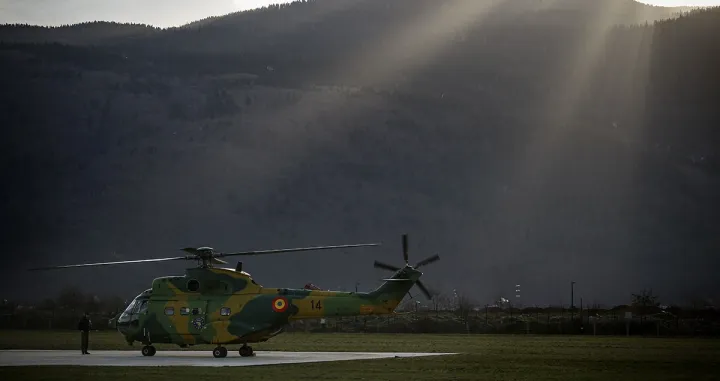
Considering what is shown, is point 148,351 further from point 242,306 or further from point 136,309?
point 242,306

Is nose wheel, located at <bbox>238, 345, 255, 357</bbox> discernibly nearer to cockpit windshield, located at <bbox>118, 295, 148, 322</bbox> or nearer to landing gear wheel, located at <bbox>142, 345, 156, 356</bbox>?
landing gear wheel, located at <bbox>142, 345, 156, 356</bbox>

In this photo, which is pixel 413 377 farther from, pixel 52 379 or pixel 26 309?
pixel 26 309

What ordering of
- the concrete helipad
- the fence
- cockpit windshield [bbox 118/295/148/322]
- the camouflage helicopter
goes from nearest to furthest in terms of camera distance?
the concrete helipad, the camouflage helicopter, cockpit windshield [bbox 118/295/148/322], the fence

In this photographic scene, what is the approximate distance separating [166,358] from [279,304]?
21.9 feet

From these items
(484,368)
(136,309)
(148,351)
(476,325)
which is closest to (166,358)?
(148,351)

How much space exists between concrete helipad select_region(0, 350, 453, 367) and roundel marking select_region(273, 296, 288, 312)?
2.39 m

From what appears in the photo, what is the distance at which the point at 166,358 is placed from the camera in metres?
54.2

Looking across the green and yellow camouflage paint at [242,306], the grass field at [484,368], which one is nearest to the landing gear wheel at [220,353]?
the green and yellow camouflage paint at [242,306]

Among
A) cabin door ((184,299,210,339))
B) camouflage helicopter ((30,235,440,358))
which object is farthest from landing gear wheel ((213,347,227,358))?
cabin door ((184,299,210,339))

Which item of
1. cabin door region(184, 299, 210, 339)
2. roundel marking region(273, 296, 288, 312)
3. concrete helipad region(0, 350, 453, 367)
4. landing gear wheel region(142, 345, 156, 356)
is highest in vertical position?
roundel marking region(273, 296, 288, 312)

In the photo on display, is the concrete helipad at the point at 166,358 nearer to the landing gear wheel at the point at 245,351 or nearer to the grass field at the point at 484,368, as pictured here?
the landing gear wheel at the point at 245,351

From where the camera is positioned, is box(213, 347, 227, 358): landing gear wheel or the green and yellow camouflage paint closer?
the green and yellow camouflage paint

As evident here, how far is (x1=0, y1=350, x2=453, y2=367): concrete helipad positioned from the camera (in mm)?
49312

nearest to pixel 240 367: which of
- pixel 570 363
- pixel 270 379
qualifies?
pixel 270 379
